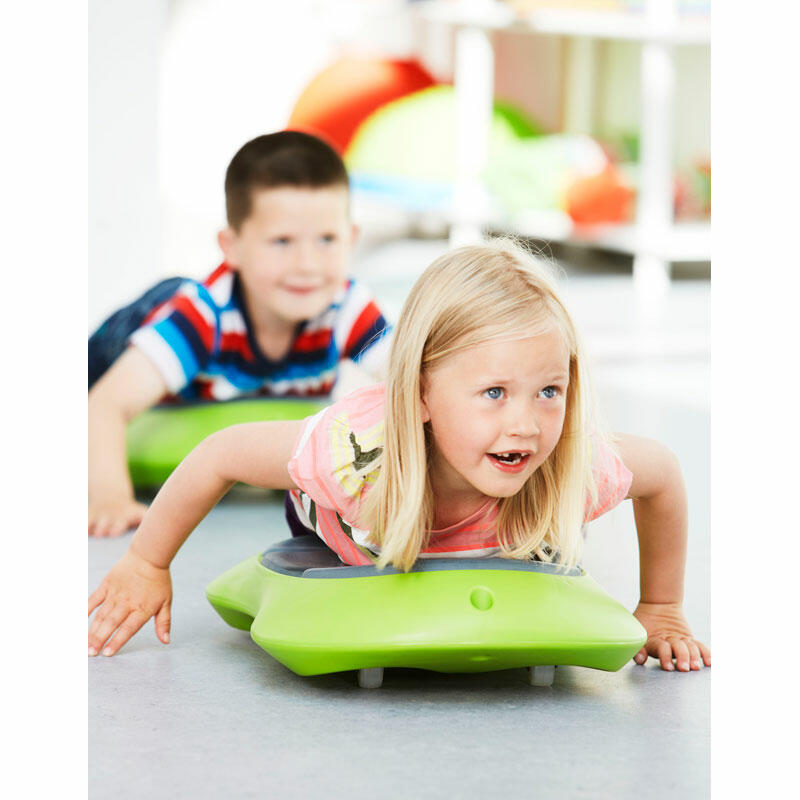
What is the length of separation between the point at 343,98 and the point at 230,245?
2728 mm

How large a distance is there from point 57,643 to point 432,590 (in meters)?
0.32

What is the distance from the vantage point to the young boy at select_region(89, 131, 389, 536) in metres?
1.70

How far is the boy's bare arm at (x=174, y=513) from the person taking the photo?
1.07 meters

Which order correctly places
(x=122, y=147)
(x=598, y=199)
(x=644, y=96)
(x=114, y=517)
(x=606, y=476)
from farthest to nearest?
(x=598, y=199) → (x=644, y=96) → (x=122, y=147) → (x=114, y=517) → (x=606, y=476)

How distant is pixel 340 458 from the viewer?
3.37 ft

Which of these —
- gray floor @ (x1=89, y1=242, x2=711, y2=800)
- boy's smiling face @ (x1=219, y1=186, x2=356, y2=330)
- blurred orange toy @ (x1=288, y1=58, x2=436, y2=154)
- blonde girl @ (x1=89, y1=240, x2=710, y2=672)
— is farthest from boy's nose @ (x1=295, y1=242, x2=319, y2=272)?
blurred orange toy @ (x1=288, y1=58, x2=436, y2=154)

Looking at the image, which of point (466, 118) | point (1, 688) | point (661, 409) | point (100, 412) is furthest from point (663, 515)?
point (466, 118)

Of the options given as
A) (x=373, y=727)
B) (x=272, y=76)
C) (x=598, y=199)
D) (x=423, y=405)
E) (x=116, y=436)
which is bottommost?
(x=373, y=727)

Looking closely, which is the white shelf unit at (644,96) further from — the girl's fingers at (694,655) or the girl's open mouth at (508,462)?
the girl's open mouth at (508,462)

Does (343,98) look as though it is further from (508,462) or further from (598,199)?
(508,462)

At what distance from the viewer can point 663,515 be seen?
112 centimetres

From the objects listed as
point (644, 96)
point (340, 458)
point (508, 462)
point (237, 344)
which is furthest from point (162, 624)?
point (644, 96)

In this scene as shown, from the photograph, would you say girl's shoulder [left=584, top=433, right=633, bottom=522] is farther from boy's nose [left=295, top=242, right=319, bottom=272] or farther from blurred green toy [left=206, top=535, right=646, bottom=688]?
boy's nose [left=295, top=242, right=319, bottom=272]

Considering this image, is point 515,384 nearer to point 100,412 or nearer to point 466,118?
point 100,412
